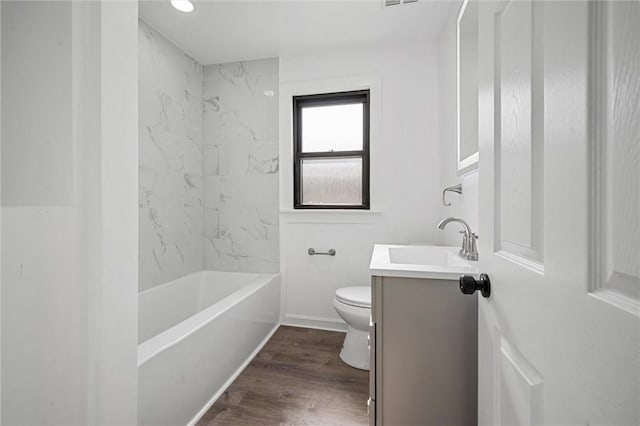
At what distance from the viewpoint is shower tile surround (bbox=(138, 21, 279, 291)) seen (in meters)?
2.40

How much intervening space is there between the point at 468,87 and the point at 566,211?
130 centimetres

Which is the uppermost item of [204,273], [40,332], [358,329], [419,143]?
[419,143]

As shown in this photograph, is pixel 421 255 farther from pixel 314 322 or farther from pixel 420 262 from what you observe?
pixel 314 322

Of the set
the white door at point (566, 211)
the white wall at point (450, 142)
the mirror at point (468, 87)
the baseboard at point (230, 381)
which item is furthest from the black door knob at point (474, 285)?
the baseboard at point (230, 381)

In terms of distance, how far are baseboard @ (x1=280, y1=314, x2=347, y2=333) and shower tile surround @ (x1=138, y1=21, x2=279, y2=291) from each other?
0.49 meters

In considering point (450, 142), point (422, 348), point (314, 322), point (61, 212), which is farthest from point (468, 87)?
point (314, 322)

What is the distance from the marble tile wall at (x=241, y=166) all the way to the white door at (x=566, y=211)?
2160mm

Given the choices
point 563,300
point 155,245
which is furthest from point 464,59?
point 155,245

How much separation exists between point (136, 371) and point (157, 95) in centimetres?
196

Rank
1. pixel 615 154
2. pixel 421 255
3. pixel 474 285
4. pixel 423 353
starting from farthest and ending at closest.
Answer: pixel 421 255 < pixel 423 353 < pixel 474 285 < pixel 615 154

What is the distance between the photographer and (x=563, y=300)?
0.41 metres

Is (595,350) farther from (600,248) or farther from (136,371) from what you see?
(136,371)

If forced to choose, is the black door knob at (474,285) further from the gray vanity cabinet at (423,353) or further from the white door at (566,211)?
the gray vanity cabinet at (423,353)

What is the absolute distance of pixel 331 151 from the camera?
260 centimetres
